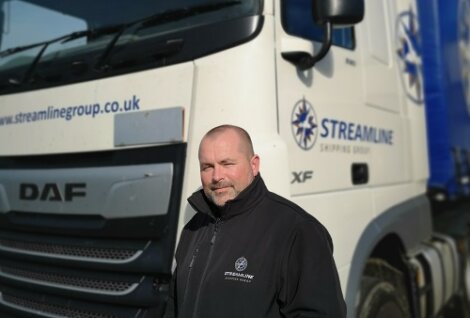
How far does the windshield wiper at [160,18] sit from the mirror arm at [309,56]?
1.08ft

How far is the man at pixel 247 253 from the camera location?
1561mm

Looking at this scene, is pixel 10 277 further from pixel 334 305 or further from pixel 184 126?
pixel 334 305

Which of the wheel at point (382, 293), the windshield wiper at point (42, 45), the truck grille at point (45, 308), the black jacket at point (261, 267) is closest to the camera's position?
the black jacket at point (261, 267)

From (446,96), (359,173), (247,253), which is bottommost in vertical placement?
(247,253)

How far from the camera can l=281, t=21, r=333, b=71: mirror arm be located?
223 cm

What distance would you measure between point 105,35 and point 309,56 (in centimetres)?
100

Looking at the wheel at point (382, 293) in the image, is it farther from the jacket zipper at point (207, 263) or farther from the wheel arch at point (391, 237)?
the jacket zipper at point (207, 263)

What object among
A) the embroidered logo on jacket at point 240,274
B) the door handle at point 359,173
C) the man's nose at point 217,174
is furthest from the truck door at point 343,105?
the embroidered logo on jacket at point 240,274

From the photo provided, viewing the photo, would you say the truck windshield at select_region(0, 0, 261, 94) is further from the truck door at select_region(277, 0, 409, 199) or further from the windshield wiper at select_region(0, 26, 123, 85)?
the truck door at select_region(277, 0, 409, 199)

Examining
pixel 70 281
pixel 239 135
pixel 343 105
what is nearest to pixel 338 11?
pixel 343 105

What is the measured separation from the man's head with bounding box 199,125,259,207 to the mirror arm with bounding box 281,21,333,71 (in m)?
0.67

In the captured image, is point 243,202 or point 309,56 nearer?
point 243,202

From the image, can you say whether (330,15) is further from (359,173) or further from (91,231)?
(91,231)

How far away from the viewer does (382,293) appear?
2830 millimetres
